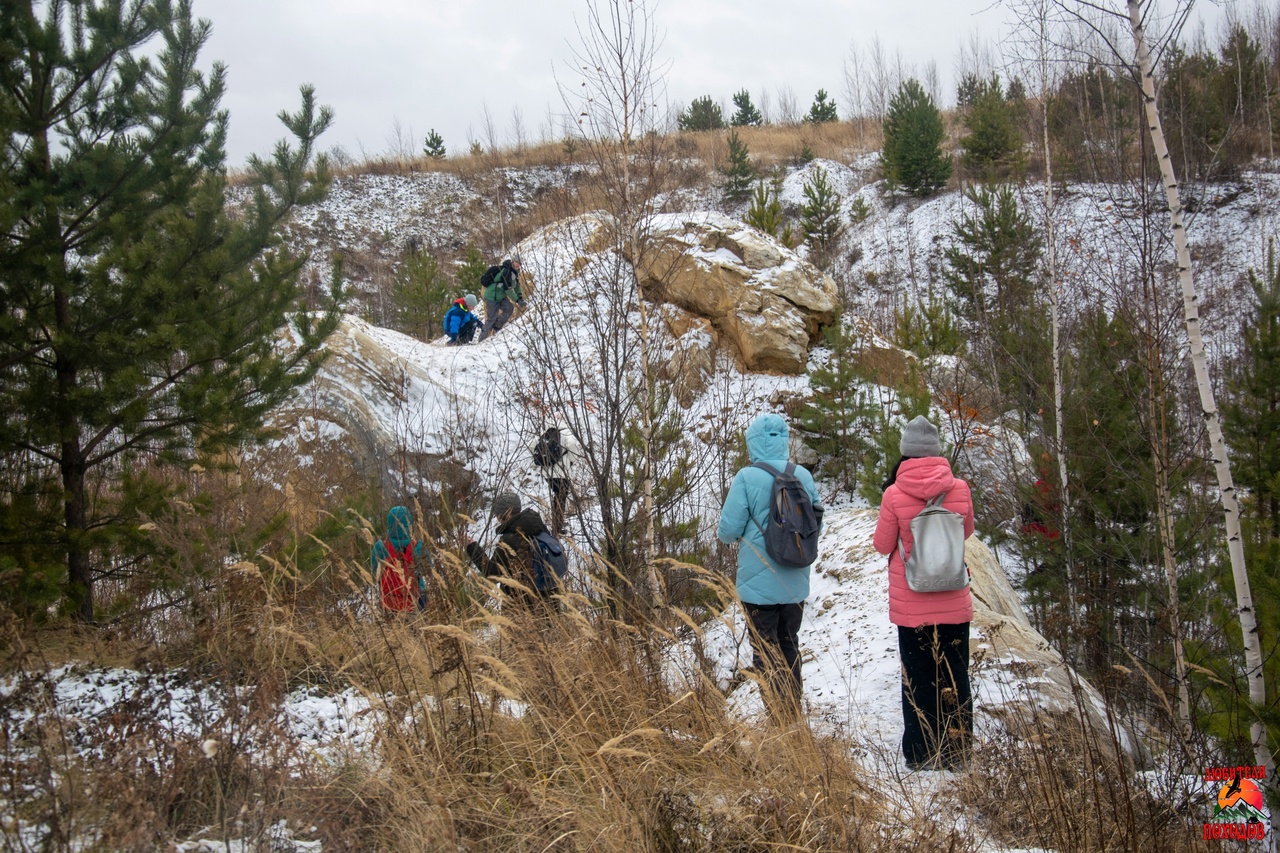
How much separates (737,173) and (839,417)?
17.1 m

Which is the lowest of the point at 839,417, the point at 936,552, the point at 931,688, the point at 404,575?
the point at 931,688

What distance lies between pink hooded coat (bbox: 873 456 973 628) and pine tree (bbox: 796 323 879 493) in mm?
6303

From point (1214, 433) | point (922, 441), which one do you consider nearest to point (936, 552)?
point (922, 441)

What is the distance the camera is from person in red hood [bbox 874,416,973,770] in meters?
3.59

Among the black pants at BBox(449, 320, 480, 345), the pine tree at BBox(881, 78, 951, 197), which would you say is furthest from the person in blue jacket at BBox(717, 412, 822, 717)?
the pine tree at BBox(881, 78, 951, 197)

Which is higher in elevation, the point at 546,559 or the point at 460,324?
the point at 460,324

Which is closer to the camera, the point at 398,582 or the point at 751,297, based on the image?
the point at 398,582

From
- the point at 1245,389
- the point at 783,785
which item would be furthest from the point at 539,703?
the point at 1245,389

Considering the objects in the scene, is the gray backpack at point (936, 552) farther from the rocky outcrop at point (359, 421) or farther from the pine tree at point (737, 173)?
the pine tree at point (737, 173)

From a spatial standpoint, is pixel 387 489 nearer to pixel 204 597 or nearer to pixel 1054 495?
pixel 204 597

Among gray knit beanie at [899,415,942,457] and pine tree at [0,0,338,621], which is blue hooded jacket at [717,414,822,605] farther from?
pine tree at [0,0,338,621]

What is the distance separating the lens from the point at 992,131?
20.9 meters

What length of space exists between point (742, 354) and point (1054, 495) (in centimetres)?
541

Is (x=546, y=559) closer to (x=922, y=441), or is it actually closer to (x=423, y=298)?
(x=922, y=441)
